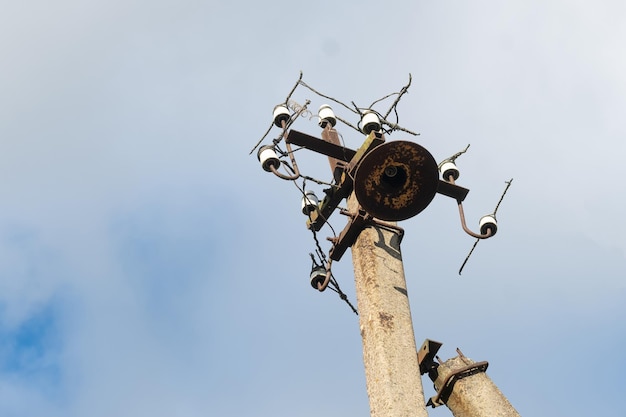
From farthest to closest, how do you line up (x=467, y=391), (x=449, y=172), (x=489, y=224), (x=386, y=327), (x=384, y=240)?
(x=449, y=172) < (x=489, y=224) < (x=384, y=240) < (x=467, y=391) < (x=386, y=327)

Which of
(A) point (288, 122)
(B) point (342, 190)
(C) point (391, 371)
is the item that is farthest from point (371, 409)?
(A) point (288, 122)

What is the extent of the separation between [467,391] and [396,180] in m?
1.74

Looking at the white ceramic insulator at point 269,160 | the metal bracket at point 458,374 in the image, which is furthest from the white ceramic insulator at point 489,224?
the white ceramic insulator at point 269,160

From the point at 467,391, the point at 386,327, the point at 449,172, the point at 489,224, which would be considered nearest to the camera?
the point at 386,327

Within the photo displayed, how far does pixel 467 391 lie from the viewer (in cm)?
676

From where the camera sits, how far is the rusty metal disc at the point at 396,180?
6.83 meters

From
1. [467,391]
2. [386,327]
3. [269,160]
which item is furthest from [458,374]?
[269,160]

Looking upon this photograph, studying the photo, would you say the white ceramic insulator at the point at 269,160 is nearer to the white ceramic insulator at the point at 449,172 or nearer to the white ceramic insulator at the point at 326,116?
the white ceramic insulator at the point at 326,116

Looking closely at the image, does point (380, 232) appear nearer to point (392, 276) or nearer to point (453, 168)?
point (392, 276)

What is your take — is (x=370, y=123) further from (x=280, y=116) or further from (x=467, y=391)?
(x=467, y=391)

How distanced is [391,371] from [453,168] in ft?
9.35

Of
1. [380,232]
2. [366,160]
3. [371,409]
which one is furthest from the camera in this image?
[380,232]

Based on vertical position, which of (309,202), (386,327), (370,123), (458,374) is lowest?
(458,374)

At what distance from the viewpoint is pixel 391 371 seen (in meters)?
6.09
